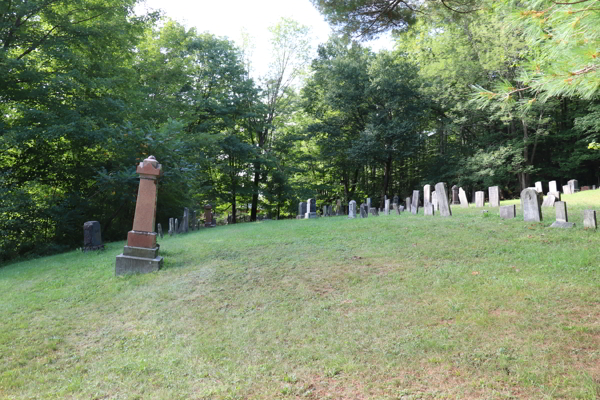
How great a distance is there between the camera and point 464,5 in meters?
6.14

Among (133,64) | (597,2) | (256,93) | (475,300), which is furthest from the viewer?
(256,93)

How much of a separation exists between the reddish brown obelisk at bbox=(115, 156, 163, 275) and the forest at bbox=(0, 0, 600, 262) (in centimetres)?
502

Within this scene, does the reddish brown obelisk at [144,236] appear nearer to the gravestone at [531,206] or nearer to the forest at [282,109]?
the forest at [282,109]

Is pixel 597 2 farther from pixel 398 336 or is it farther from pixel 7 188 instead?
pixel 7 188

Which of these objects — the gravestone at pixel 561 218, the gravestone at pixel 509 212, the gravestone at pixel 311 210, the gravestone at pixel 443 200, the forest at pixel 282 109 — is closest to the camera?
the forest at pixel 282 109

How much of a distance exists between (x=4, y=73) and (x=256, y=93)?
15301 mm

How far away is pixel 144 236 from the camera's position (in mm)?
6953

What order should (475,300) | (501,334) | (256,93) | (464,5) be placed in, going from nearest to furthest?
(501,334)
(475,300)
(464,5)
(256,93)

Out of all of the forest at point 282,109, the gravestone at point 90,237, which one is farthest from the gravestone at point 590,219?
the gravestone at point 90,237

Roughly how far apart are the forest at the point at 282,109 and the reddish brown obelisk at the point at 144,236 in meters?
5.02

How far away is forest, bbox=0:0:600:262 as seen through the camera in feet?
21.0

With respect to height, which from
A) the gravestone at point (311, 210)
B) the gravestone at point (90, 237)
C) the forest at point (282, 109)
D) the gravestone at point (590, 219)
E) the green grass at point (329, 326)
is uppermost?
the forest at point (282, 109)

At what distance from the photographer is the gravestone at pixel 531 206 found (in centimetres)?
780

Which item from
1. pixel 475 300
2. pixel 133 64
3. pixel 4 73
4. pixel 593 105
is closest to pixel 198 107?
pixel 133 64
